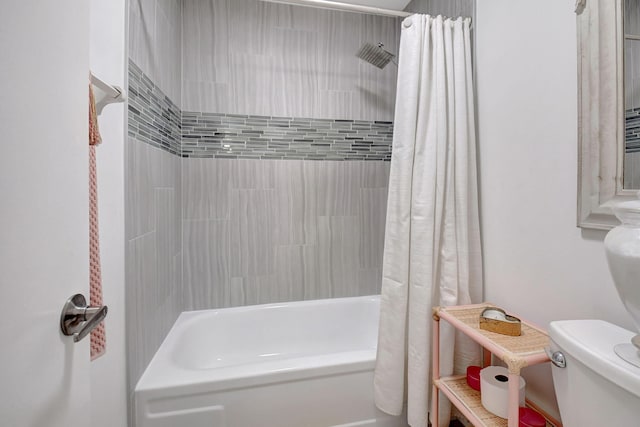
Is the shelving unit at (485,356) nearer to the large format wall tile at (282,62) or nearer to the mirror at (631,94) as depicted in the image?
the mirror at (631,94)

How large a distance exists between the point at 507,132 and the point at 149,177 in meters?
1.55

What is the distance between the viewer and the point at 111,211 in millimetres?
1002

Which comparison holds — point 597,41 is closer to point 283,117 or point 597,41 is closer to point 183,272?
point 283,117

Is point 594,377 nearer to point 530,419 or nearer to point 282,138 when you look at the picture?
point 530,419

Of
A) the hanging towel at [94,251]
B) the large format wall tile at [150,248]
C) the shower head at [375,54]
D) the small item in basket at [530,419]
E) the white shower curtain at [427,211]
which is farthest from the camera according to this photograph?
the shower head at [375,54]

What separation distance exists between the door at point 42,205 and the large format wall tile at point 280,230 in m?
1.39

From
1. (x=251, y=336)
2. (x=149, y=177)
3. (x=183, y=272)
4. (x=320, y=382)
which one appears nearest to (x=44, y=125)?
(x=149, y=177)

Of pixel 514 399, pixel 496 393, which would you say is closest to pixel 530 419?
pixel 496 393

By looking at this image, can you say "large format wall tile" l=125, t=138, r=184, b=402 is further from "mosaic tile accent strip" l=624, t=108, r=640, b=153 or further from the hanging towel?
"mosaic tile accent strip" l=624, t=108, r=640, b=153

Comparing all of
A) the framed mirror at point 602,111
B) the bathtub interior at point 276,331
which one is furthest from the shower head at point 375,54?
the bathtub interior at point 276,331

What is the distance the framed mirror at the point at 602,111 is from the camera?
2.70ft

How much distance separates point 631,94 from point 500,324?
2.48 ft

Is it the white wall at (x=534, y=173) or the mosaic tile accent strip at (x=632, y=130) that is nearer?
the mosaic tile accent strip at (x=632, y=130)

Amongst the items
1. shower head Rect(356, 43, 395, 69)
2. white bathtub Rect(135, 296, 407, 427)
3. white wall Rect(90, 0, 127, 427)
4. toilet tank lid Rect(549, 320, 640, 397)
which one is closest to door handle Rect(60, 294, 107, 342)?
white wall Rect(90, 0, 127, 427)
